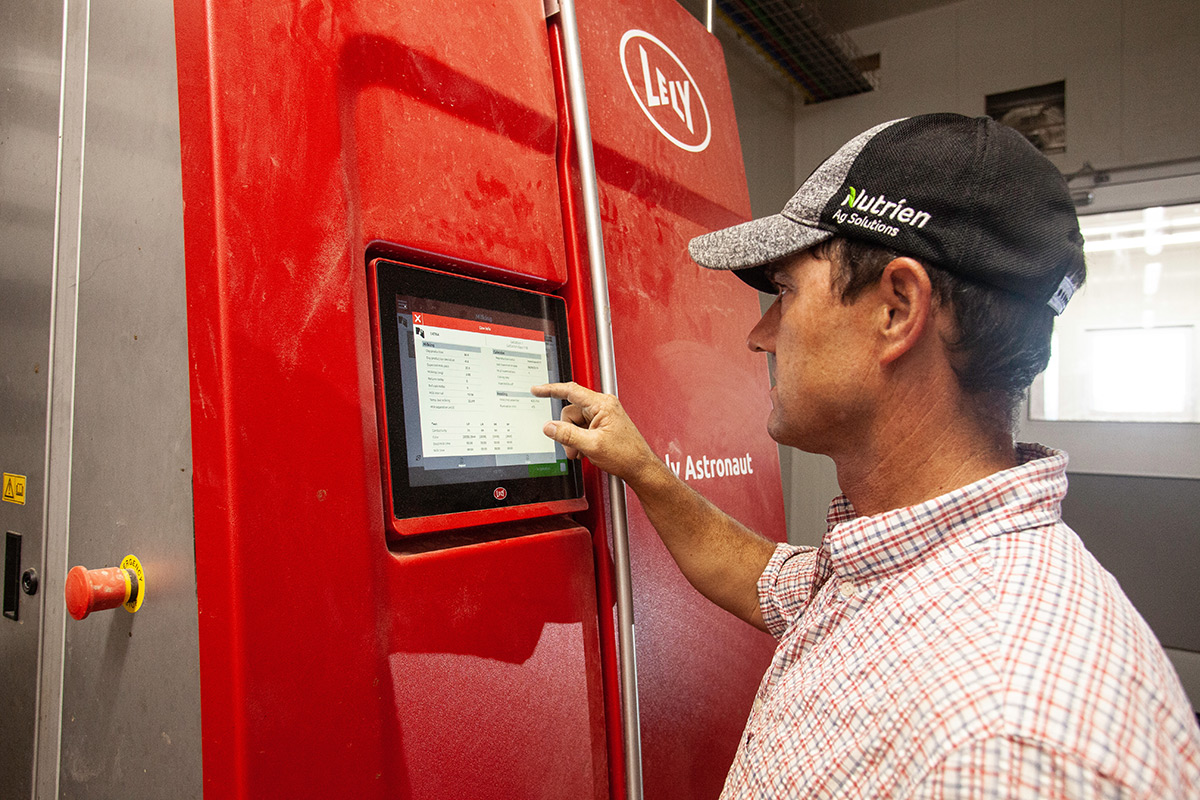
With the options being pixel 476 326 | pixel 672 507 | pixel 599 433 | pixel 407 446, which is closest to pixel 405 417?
pixel 407 446

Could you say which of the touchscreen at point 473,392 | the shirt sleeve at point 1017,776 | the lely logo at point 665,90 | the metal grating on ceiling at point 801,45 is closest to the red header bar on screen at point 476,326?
the touchscreen at point 473,392

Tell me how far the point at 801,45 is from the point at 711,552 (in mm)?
2994

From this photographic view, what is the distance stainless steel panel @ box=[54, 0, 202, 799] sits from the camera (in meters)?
0.74

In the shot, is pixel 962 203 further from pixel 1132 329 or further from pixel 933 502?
pixel 1132 329

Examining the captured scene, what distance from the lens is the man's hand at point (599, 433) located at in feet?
3.26

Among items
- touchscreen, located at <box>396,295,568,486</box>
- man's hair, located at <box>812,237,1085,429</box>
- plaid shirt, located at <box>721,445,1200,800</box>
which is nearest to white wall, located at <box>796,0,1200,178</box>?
man's hair, located at <box>812,237,1085,429</box>

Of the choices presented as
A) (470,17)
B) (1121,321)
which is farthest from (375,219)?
(1121,321)

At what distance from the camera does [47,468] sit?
3.05 ft

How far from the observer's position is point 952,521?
74 cm

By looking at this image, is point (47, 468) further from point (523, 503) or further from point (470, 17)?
point (470, 17)

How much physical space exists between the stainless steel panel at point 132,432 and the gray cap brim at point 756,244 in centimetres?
62

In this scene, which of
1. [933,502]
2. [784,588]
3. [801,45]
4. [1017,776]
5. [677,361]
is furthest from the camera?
[801,45]

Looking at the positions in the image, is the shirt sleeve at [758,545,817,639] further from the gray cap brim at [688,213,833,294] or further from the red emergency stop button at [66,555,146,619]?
the red emergency stop button at [66,555,146,619]

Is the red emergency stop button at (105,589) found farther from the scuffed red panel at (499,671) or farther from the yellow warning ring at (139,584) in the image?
the scuffed red panel at (499,671)
